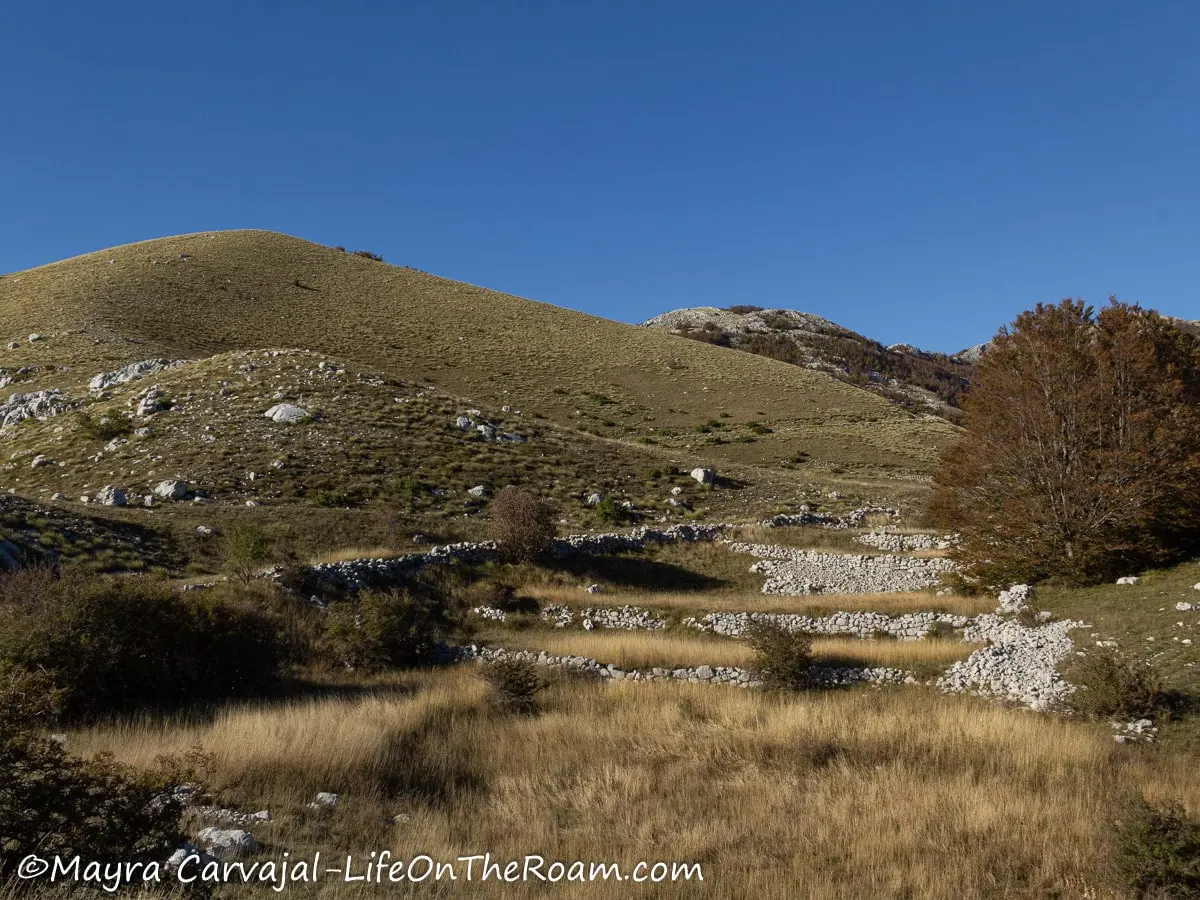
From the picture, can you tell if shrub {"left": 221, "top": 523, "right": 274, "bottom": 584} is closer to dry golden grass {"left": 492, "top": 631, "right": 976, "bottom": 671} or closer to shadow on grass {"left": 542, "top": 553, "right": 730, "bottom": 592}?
dry golden grass {"left": 492, "top": 631, "right": 976, "bottom": 671}

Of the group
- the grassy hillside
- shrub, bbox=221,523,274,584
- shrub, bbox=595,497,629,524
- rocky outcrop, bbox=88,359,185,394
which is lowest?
shrub, bbox=221,523,274,584

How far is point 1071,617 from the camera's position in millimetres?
15305

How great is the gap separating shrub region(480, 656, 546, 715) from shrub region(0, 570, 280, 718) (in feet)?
13.5

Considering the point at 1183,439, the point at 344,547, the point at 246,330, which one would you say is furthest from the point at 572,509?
the point at 246,330

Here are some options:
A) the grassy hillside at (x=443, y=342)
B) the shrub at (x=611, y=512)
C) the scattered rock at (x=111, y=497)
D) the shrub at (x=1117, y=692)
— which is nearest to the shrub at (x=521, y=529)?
the shrub at (x=611, y=512)

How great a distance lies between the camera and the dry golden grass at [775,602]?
1866 cm

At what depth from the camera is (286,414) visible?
1378 inches

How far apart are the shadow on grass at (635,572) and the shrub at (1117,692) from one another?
532 inches

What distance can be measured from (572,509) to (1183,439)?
67.8 feet

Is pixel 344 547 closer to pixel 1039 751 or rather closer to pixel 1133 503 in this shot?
pixel 1039 751

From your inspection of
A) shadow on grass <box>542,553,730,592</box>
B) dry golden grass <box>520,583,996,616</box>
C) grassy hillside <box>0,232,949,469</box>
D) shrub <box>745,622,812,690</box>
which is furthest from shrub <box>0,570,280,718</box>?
grassy hillside <box>0,232,949,469</box>

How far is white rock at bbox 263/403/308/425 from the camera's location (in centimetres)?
3466

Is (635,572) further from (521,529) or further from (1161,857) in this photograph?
(1161,857)

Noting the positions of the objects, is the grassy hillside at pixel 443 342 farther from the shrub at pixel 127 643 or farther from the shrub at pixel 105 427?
the shrub at pixel 127 643
